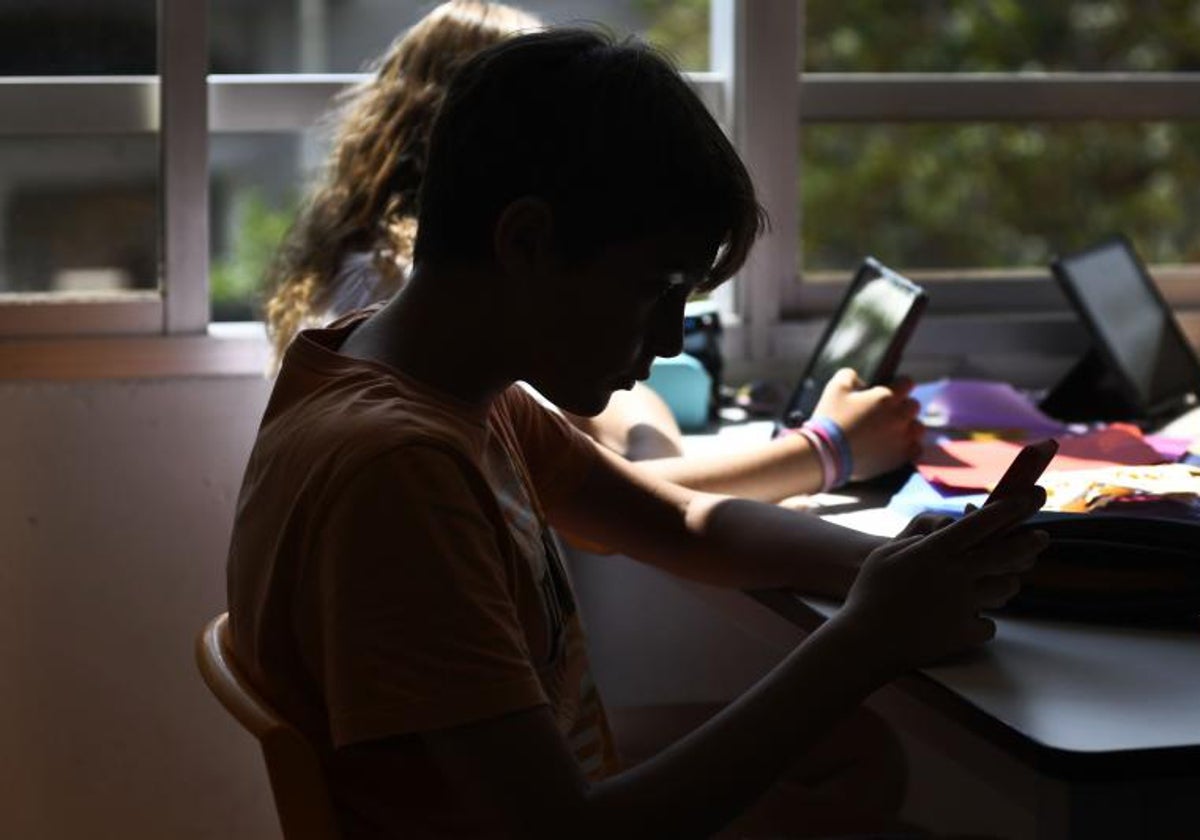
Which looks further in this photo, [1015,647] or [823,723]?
[1015,647]

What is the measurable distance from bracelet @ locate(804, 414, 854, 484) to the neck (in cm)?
70

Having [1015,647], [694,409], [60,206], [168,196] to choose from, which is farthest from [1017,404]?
[60,206]

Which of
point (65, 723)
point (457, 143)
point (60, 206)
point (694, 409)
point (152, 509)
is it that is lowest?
point (65, 723)

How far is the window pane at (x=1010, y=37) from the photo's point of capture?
14.1 feet

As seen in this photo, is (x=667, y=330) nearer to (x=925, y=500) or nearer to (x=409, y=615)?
(x=409, y=615)

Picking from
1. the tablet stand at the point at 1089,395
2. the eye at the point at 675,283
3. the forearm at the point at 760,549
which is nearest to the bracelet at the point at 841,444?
the forearm at the point at 760,549

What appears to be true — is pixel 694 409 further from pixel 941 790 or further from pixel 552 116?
pixel 552 116

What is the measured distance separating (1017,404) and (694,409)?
16.0 inches

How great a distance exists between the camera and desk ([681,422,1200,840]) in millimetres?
A: 1096

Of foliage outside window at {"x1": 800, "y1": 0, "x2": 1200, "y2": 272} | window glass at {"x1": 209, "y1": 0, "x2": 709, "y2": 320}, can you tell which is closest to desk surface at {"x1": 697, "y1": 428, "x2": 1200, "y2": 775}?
window glass at {"x1": 209, "y1": 0, "x2": 709, "y2": 320}

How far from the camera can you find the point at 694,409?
234cm

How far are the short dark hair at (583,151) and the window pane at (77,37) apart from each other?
1.38m

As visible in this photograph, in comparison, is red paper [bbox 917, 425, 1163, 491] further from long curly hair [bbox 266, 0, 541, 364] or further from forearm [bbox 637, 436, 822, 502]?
long curly hair [bbox 266, 0, 541, 364]

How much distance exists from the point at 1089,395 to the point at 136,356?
4.20ft
